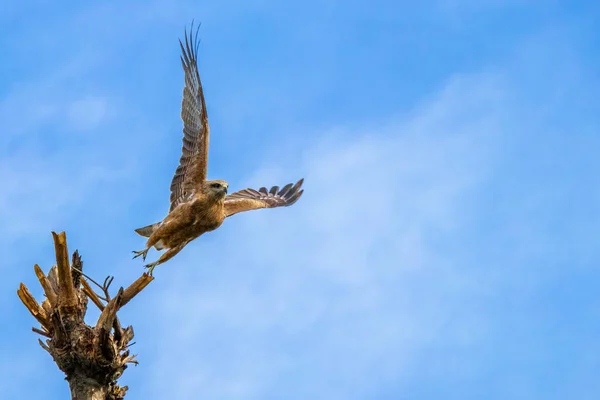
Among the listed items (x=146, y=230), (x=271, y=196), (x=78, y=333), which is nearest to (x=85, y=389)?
(x=78, y=333)

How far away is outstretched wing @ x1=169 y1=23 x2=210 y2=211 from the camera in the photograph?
12141 mm

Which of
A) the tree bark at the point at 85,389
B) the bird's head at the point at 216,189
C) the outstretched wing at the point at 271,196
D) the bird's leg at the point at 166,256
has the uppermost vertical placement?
the outstretched wing at the point at 271,196

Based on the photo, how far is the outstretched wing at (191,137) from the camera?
12141mm

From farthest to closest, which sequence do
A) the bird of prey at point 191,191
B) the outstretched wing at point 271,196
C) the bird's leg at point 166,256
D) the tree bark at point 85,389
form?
the outstretched wing at point 271,196 < the bird of prey at point 191,191 < the bird's leg at point 166,256 < the tree bark at point 85,389

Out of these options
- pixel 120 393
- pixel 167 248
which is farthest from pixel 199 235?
pixel 120 393

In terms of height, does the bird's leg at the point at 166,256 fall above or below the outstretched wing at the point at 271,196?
below

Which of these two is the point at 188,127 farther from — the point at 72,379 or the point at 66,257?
the point at 72,379

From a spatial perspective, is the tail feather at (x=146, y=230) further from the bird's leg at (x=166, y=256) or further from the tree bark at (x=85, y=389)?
the tree bark at (x=85, y=389)

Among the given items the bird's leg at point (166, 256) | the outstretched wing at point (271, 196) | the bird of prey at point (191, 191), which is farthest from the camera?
the outstretched wing at point (271, 196)

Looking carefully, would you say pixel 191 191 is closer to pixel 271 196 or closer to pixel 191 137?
pixel 191 137

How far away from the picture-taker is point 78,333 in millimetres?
9070

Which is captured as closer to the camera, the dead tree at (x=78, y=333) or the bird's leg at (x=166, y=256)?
the dead tree at (x=78, y=333)

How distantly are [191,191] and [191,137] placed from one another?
889mm

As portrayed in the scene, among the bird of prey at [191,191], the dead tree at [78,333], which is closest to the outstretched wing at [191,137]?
the bird of prey at [191,191]
